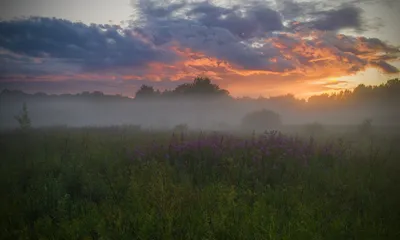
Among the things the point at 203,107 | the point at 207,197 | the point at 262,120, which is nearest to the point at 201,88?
the point at 203,107

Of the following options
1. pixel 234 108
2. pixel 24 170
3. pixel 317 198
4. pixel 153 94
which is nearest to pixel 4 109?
pixel 153 94

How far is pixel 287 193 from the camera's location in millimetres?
5832

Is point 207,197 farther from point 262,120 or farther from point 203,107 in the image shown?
point 203,107

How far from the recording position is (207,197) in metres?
5.41

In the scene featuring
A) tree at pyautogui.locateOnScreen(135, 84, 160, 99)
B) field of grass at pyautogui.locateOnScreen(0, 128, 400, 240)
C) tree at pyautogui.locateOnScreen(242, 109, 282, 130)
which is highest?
tree at pyautogui.locateOnScreen(135, 84, 160, 99)

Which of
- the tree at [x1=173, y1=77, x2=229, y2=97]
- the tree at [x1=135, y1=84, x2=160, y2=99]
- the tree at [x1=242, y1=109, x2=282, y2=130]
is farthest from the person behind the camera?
the tree at [x1=135, y1=84, x2=160, y2=99]

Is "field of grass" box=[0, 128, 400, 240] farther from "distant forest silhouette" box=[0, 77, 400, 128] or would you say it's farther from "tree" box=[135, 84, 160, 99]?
"tree" box=[135, 84, 160, 99]

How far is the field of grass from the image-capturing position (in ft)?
14.0

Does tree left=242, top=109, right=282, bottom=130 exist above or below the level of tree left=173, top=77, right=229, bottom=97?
below

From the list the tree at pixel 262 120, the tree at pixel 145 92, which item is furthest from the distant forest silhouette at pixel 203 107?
the tree at pixel 262 120

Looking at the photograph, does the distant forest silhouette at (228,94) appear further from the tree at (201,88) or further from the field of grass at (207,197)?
the field of grass at (207,197)

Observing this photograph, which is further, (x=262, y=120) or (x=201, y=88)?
(x=201, y=88)

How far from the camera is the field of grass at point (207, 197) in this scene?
14.0ft

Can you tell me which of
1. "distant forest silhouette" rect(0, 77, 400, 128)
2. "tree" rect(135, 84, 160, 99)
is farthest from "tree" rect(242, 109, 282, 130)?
"tree" rect(135, 84, 160, 99)
